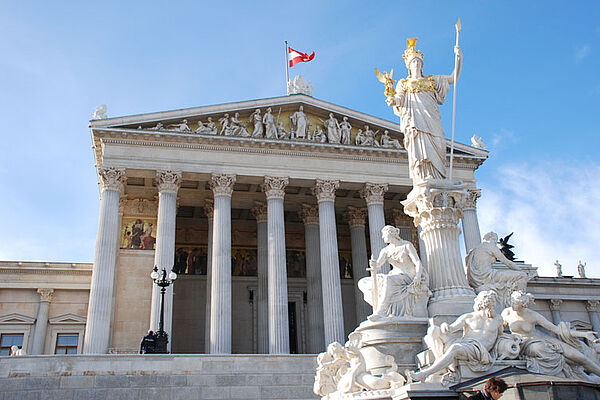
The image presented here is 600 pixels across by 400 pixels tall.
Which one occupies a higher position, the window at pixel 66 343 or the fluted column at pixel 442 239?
the window at pixel 66 343

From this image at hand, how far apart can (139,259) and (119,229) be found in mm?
1967

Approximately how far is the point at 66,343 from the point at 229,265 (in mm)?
12126

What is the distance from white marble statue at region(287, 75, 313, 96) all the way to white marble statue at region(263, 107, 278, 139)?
10.1 feet

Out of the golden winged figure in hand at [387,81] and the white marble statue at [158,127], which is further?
the white marble statue at [158,127]

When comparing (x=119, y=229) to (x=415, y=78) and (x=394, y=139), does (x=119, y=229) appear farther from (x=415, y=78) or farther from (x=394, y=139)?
(x=415, y=78)

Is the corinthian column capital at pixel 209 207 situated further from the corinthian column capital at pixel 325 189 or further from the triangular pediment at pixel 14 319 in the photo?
the triangular pediment at pixel 14 319

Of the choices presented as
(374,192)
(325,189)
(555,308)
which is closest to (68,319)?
(325,189)

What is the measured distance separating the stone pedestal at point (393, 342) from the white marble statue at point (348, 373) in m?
0.27

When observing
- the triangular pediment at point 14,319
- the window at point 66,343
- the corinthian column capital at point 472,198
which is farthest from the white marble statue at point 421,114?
the triangular pediment at point 14,319

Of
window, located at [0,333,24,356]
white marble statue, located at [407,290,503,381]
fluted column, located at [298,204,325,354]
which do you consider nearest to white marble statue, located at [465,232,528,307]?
white marble statue, located at [407,290,503,381]

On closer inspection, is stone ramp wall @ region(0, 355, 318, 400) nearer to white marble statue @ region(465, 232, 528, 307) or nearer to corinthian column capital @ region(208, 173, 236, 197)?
corinthian column capital @ region(208, 173, 236, 197)

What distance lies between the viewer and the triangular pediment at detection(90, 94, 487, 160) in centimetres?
2998

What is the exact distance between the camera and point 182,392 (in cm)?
2028

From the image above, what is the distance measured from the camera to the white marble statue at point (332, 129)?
32.4 m
